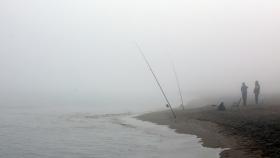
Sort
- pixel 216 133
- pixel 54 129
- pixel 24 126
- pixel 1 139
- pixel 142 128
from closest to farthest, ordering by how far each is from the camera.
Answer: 1. pixel 216 133
2. pixel 1 139
3. pixel 142 128
4. pixel 54 129
5. pixel 24 126

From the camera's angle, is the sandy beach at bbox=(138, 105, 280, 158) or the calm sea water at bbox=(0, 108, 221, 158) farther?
the calm sea water at bbox=(0, 108, 221, 158)

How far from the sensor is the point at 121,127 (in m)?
26.7

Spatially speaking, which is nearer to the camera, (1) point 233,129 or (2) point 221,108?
(1) point 233,129

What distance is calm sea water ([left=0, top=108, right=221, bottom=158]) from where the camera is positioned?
17.1m

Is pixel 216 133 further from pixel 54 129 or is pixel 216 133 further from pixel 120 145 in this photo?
pixel 54 129

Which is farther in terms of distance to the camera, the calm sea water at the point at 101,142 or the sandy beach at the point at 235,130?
the calm sea water at the point at 101,142

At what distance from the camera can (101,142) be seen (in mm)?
20812

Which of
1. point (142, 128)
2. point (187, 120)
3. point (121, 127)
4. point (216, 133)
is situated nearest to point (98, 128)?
point (121, 127)

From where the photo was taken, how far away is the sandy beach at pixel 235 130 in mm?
14398

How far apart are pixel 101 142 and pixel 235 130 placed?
6232 millimetres

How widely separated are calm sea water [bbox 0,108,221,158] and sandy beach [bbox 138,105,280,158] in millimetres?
A: 685

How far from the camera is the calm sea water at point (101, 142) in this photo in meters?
17.1

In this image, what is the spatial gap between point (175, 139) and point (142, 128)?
5.35m

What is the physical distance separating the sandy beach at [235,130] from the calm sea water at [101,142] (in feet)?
2.25
